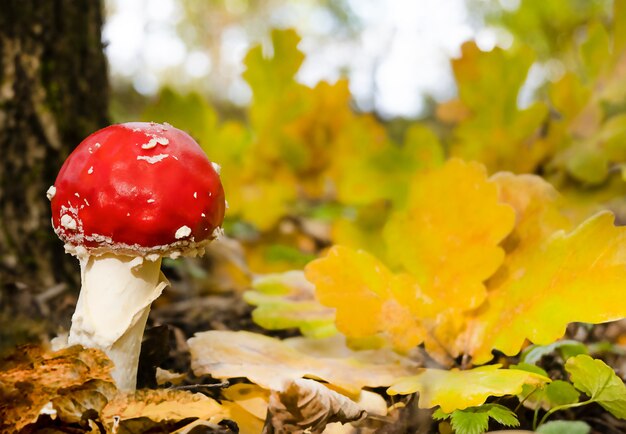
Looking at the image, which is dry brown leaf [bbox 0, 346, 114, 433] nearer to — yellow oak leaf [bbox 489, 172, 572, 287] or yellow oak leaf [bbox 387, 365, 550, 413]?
yellow oak leaf [bbox 387, 365, 550, 413]

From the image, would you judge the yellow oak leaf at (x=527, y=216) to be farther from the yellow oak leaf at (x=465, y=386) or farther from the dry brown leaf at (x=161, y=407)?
the dry brown leaf at (x=161, y=407)

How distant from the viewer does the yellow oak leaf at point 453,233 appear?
3.13 feet

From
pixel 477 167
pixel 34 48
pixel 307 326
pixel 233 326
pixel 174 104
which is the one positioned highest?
pixel 34 48

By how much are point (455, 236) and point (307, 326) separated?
332mm

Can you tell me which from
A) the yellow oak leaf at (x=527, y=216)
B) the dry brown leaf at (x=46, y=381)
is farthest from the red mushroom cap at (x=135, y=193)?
the yellow oak leaf at (x=527, y=216)

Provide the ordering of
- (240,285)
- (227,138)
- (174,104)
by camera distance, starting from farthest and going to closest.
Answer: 1. (240,285)
2. (227,138)
3. (174,104)

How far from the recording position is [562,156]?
4.78 ft

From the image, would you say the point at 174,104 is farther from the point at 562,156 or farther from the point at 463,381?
the point at 463,381

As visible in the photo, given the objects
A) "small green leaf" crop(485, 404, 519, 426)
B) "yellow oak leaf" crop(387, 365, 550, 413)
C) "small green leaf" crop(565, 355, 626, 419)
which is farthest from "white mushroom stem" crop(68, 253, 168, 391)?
"small green leaf" crop(565, 355, 626, 419)

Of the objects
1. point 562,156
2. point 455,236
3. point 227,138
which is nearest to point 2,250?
point 227,138

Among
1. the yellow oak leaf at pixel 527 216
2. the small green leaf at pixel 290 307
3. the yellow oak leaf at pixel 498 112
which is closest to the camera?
the yellow oak leaf at pixel 527 216

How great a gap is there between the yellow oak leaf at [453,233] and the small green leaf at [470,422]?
0.20m

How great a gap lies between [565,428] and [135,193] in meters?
0.70

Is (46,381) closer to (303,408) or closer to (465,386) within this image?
(303,408)
